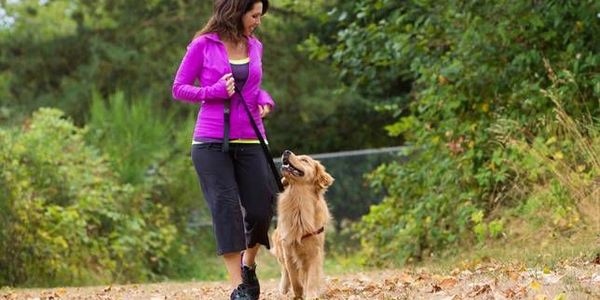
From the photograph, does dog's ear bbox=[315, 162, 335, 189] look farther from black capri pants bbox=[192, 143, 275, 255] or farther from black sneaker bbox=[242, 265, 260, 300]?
black sneaker bbox=[242, 265, 260, 300]

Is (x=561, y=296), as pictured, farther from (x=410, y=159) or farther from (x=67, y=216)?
(x=410, y=159)

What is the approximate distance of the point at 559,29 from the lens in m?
12.1

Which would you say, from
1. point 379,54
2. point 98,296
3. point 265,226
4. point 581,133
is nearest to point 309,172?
point 265,226

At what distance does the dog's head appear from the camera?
7.80 m

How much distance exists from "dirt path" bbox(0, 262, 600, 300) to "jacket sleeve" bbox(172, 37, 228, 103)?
160 centimetres

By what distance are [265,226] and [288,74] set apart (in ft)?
59.5

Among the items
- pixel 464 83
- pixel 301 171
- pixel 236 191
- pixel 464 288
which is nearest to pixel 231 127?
pixel 236 191

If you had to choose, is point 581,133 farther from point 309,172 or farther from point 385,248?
point 309,172

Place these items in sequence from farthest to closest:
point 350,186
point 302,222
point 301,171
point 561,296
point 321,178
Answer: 1. point 350,186
2. point 321,178
3. point 301,171
4. point 302,222
5. point 561,296

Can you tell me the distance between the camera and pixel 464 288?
708 centimetres

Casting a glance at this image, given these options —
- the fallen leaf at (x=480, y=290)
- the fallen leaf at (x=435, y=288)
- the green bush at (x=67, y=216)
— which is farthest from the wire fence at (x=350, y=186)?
the fallen leaf at (x=480, y=290)

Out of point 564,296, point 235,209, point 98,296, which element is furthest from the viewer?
point 98,296

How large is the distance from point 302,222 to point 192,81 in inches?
47.4

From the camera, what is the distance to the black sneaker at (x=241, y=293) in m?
7.42
